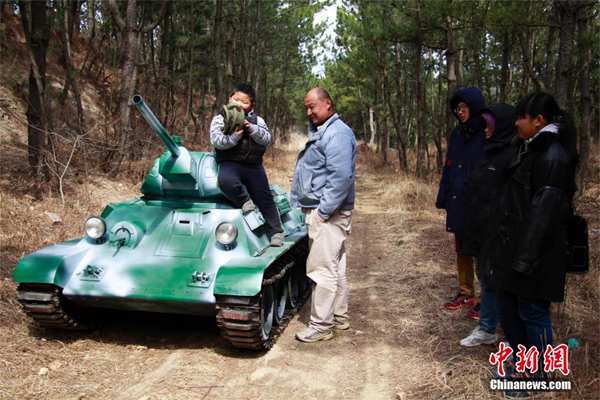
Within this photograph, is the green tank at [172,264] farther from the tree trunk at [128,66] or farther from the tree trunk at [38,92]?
the tree trunk at [128,66]

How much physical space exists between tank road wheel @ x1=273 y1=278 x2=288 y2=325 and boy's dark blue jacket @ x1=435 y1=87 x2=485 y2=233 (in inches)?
66.4

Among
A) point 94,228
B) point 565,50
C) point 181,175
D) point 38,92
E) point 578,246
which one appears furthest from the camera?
point 38,92

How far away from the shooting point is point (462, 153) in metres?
4.79

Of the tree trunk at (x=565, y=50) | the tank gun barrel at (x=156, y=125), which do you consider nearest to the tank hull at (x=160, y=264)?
the tank gun barrel at (x=156, y=125)

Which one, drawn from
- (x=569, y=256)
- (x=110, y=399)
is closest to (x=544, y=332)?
(x=569, y=256)

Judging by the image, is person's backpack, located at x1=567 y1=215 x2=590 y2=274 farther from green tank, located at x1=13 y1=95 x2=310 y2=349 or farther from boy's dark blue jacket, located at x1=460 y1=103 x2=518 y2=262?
green tank, located at x1=13 y1=95 x2=310 y2=349

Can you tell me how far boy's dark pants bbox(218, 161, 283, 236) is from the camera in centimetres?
480

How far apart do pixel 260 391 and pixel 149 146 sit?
10203 mm

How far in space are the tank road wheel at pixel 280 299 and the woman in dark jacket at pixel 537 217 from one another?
7.15 ft

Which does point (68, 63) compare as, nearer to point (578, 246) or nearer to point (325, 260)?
point (325, 260)

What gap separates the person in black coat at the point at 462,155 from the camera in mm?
4609

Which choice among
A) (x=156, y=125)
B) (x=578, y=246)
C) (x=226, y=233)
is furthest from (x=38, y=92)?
(x=578, y=246)

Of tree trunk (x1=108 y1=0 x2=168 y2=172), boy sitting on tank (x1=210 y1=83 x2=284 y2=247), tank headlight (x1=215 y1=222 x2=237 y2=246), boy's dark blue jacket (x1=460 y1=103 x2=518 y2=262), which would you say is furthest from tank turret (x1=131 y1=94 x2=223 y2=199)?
tree trunk (x1=108 y1=0 x2=168 y2=172)

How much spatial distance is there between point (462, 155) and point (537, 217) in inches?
75.7
